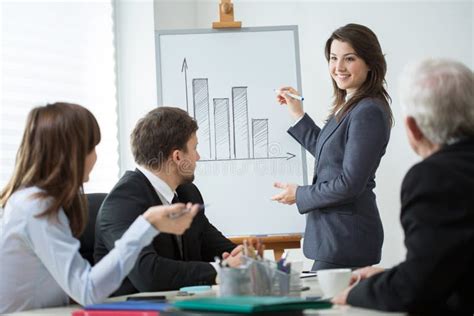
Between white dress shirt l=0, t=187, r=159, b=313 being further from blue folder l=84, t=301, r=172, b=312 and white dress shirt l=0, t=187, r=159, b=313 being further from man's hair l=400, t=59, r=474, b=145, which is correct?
man's hair l=400, t=59, r=474, b=145

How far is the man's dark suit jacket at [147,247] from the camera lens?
82.3 inches

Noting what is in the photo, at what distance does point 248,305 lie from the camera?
4.09 ft

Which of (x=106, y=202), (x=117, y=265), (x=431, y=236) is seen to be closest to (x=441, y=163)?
(x=431, y=236)

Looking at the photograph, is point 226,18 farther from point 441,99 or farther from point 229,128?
point 441,99

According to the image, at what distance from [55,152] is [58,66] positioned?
6.69 feet

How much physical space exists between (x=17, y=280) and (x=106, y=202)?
0.54m

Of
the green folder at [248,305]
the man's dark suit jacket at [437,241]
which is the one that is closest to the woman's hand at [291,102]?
the man's dark suit jacket at [437,241]

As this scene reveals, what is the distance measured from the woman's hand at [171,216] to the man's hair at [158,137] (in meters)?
0.77

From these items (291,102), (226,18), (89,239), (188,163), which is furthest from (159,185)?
(226,18)

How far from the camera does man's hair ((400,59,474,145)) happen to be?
142cm

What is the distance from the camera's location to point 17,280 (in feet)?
5.57

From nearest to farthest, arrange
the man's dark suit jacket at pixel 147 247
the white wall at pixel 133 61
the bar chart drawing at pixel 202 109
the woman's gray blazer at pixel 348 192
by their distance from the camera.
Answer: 1. the man's dark suit jacket at pixel 147 247
2. the woman's gray blazer at pixel 348 192
3. the bar chart drawing at pixel 202 109
4. the white wall at pixel 133 61

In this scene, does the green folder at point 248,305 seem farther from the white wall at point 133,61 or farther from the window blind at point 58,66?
the white wall at point 133,61

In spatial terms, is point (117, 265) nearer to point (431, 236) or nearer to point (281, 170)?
point (431, 236)
